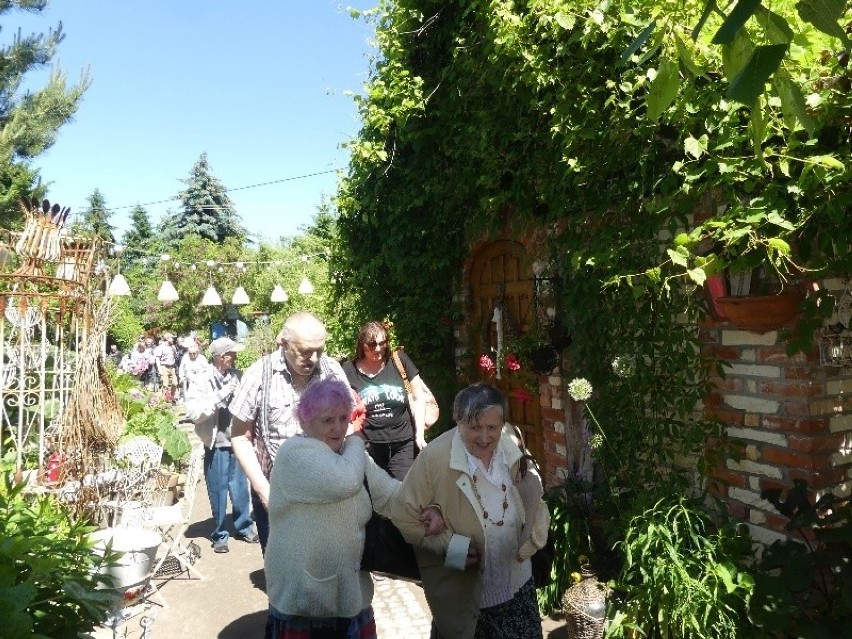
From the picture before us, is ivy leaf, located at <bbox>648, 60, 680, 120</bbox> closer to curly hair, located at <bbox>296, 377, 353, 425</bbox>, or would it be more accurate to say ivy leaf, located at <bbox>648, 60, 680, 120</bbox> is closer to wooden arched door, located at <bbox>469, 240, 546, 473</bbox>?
curly hair, located at <bbox>296, 377, 353, 425</bbox>

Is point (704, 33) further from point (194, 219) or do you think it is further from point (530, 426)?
point (194, 219)

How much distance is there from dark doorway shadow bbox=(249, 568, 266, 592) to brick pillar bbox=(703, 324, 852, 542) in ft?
11.0

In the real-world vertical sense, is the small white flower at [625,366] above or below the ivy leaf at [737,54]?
below

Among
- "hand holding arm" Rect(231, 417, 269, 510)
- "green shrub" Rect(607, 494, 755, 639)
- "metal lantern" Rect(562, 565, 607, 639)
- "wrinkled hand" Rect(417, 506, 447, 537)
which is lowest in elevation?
"metal lantern" Rect(562, 565, 607, 639)

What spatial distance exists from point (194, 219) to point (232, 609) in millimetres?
37615

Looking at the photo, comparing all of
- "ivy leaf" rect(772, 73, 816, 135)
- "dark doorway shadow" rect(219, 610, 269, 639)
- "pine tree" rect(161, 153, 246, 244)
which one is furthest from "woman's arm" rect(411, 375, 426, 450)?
"pine tree" rect(161, 153, 246, 244)

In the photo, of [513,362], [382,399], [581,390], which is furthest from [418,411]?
[581,390]

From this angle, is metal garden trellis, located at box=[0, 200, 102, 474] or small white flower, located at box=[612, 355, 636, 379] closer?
small white flower, located at box=[612, 355, 636, 379]

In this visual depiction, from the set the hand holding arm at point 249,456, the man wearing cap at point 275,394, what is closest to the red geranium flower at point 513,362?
the man wearing cap at point 275,394

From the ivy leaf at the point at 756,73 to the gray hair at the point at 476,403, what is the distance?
178 centimetres

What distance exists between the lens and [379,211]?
22.9ft

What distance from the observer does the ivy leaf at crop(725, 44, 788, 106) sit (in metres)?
1.08

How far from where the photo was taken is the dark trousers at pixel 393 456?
4.86 meters

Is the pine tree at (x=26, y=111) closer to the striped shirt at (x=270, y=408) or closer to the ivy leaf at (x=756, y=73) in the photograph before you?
the striped shirt at (x=270, y=408)
